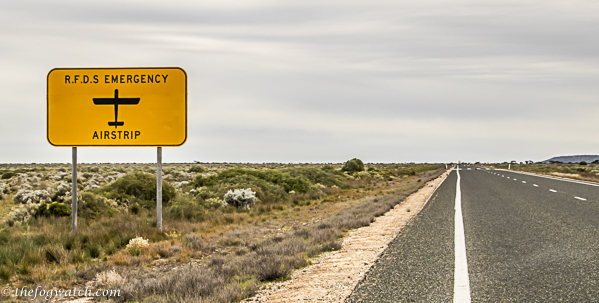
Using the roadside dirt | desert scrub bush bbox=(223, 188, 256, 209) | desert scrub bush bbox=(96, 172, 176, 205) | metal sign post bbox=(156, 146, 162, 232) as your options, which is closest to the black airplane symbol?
metal sign post bbox=(156, 146, 162, 232)

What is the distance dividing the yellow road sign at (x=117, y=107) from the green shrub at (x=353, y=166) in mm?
44000

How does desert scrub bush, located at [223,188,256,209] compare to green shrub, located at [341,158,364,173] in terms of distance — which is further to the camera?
green shrub, located at [341,158,364,173]

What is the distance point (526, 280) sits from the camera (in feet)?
16.1

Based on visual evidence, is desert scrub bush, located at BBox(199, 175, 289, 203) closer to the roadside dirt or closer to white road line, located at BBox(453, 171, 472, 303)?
the roadside dirt

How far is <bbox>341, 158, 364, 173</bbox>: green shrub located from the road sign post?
44.0 m

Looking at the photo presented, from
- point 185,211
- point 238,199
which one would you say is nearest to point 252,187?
point 238,199

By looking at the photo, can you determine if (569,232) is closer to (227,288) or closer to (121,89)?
(227,288)

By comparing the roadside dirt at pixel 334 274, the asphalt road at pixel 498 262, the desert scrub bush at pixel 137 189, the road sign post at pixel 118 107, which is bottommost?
the roadside dirt at pixel 334 274

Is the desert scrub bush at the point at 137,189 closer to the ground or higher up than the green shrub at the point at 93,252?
higher up

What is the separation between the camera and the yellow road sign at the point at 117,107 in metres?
10.3

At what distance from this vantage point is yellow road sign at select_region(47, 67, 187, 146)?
10289 mm

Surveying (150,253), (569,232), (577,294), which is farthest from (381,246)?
(150,253)

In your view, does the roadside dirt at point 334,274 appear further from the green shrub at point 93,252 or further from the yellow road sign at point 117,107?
the yellow road sign at point 117,107

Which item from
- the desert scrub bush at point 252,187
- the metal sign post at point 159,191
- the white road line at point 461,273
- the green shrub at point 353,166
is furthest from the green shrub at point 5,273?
the green shrub at point 353,166
